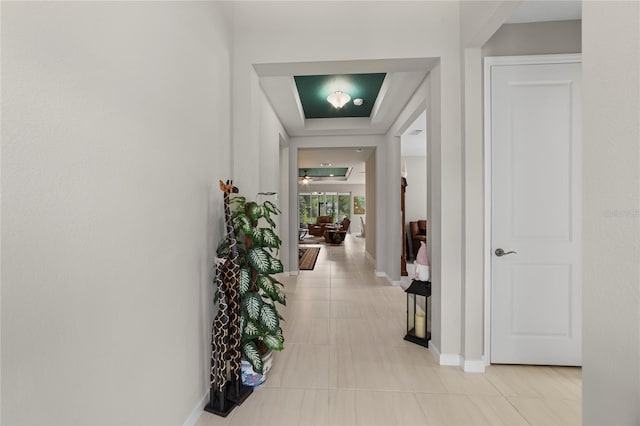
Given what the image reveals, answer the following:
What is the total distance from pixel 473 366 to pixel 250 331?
1.72m

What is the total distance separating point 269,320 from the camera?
5.65 ft

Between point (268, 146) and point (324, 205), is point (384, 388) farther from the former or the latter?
point (324, 205)

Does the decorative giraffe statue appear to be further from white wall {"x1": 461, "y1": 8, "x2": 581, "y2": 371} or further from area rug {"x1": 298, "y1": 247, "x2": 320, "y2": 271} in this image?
area rug {"x1": 298, "y1": 247, "x2": 320, "y2": 271}

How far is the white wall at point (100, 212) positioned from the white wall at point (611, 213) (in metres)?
1.73

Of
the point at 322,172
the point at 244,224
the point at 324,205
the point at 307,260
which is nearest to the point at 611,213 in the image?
the point at 244,224

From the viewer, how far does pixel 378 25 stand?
216 cm

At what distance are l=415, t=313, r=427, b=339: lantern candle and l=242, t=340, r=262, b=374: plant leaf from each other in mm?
1575

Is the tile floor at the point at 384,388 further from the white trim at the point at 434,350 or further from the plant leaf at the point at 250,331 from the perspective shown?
the plant leaf at the point at 250,331

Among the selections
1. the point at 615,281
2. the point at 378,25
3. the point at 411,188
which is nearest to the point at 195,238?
the point at 615,281

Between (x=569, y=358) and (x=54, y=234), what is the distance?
3249 mm

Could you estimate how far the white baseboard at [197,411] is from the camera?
4.95ft

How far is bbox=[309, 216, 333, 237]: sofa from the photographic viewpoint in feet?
39.8

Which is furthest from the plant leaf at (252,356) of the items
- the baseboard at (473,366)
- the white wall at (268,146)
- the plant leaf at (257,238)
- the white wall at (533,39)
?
the white wall at (533,39)

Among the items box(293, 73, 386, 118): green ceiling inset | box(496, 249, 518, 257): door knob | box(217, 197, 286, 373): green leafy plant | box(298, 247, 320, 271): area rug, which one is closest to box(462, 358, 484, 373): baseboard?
box(496, 249, 518, 257): door knob
